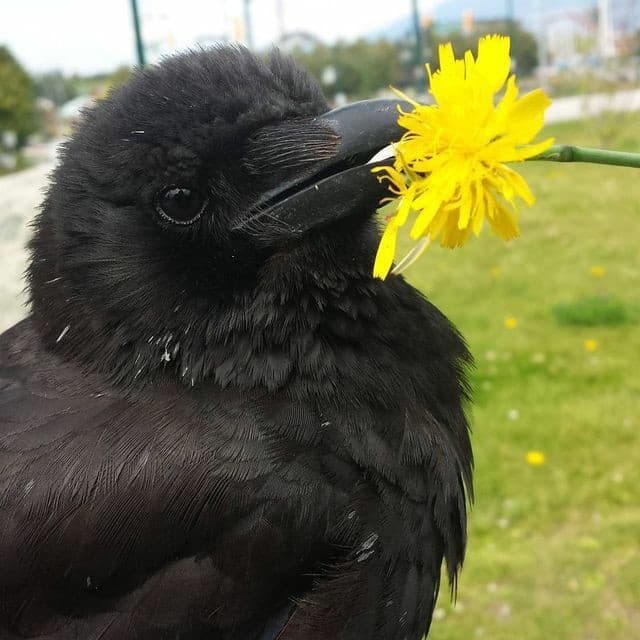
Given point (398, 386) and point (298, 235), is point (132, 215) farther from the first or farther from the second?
point (398, 386)

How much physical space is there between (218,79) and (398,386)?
34.7 inches

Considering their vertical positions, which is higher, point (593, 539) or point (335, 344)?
Result: point (335, 344)

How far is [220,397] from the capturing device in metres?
1.90

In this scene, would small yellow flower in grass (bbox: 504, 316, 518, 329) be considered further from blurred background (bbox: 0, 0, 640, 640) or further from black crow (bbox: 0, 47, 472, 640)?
black crow (bbox: 0, 47, 472, 640)

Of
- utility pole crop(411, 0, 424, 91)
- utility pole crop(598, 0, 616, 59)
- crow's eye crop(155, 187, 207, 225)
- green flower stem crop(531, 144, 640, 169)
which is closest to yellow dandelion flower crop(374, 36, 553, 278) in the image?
green flower stem crop(531, 144, 640, 169)

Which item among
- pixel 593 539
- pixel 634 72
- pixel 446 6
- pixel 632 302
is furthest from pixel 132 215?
pixel 446 6

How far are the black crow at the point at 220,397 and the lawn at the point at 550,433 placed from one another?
1.92m

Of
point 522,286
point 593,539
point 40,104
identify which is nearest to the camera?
point 593,539

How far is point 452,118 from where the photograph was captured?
124cm

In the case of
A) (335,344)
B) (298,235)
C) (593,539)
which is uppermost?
(298,235)

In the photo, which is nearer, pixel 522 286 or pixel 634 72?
pixel 522 286

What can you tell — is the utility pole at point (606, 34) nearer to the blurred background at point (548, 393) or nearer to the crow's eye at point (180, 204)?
the blurred background at point (548, 393)

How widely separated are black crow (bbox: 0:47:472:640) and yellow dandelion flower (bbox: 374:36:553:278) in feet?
1.69

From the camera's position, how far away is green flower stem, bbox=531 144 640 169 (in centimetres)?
113
